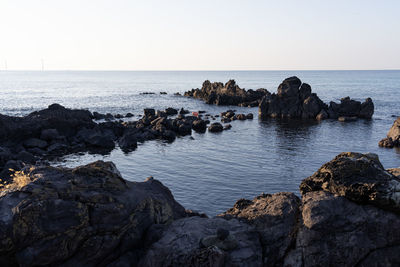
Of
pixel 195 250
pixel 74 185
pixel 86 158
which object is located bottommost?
pixel 86 158

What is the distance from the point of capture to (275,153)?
53.6m

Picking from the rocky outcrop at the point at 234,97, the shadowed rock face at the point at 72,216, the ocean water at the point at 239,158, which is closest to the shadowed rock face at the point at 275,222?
the shadowed rock face at the point at 72,216

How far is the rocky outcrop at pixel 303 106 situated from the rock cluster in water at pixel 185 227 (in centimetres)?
7962

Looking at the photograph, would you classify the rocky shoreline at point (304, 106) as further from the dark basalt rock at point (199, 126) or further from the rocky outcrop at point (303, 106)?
the dark basalt rock at point (199, 126)

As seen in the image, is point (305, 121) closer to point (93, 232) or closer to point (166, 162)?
point (166, 162)

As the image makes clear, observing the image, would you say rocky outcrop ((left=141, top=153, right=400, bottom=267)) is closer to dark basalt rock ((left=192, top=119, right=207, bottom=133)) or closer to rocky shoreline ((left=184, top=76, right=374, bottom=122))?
dark basalt rock ((left=192, top=119, right=207, bottom=133))

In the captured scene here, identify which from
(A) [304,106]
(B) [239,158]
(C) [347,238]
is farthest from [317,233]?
(A) [304,106]

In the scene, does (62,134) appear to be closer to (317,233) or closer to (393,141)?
(317,233)

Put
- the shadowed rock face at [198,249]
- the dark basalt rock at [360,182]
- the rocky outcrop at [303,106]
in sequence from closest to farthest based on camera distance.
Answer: the shadowed rock face at [198,249], the dark basalt rock at [360,182], the rocky outcrop at [303,106]

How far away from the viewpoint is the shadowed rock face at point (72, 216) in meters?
12.8

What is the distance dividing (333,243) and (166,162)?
1375 inches

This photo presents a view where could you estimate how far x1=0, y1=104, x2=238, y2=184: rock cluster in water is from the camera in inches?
1992

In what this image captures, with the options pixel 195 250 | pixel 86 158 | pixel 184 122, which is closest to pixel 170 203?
pixel 195 250

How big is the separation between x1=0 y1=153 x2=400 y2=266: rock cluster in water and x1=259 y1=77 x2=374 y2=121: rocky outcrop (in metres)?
79.6
